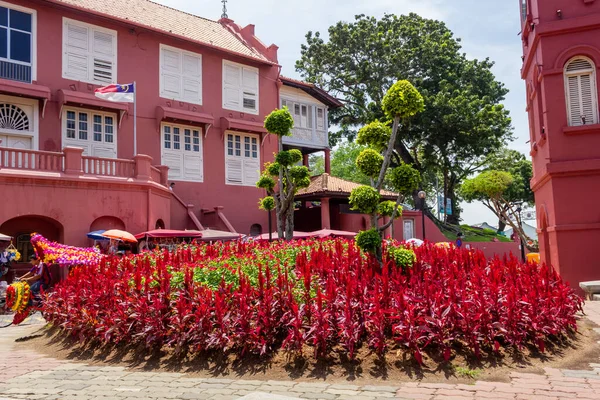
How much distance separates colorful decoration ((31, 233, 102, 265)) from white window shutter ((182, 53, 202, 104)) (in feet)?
36.8

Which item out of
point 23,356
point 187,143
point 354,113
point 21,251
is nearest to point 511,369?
point 23,356

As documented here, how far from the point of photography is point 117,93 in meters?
18.1

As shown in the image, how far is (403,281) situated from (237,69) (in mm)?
18415

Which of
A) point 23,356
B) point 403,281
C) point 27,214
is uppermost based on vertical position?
point 27,214

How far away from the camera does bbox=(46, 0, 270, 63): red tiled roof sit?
20.2m

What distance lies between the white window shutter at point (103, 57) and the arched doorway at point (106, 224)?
5.74 meters

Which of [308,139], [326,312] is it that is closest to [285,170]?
[326,312]

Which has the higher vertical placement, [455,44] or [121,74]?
[455,44]

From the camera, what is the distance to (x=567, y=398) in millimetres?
4598

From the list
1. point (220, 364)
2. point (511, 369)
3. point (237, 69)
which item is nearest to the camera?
point (511, 369)

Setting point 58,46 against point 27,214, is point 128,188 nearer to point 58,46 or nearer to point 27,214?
point 27,214

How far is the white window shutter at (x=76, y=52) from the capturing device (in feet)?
61.2

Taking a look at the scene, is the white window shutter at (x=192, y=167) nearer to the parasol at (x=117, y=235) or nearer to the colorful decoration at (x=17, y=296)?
the parasol at (x=117, y=235)

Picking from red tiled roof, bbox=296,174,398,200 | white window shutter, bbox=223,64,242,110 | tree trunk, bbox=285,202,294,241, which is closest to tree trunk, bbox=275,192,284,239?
tree trunk, bbox=285,202,294,241
